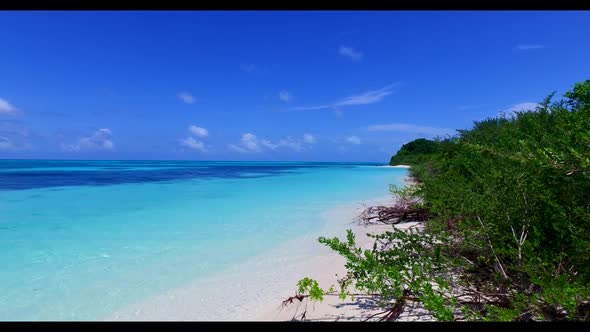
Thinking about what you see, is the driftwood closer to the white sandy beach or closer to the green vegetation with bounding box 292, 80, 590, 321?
the white sandy beach

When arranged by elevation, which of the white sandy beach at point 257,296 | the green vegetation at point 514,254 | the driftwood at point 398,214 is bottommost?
the white sandy beach at point 257,296

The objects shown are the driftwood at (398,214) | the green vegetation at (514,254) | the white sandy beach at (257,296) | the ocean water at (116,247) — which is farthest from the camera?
the driftwood at (398,214)

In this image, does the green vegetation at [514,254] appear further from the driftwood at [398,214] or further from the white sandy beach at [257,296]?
the driftwood at [398,214]

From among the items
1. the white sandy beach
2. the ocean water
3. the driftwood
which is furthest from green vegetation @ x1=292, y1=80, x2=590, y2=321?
the driftwood

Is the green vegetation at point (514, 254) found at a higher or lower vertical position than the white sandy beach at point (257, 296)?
higher

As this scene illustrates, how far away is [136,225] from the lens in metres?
8.12

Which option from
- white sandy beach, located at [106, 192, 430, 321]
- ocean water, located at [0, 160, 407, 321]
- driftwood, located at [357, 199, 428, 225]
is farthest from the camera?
driftwood, located at [357, 199, 428, 225]

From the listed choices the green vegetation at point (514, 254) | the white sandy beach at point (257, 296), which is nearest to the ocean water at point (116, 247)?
the white sandy beach at point (257, 296)

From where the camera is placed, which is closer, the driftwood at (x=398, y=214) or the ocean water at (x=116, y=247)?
the ocean water at (x=116, y=247)

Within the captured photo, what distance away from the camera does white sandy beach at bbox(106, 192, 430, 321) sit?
3068 mm

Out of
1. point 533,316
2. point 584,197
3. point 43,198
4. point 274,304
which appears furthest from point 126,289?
point 43,198

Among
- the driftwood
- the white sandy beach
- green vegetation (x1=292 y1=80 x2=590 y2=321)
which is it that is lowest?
the white sandy beach

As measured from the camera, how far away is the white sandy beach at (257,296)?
3068mm
